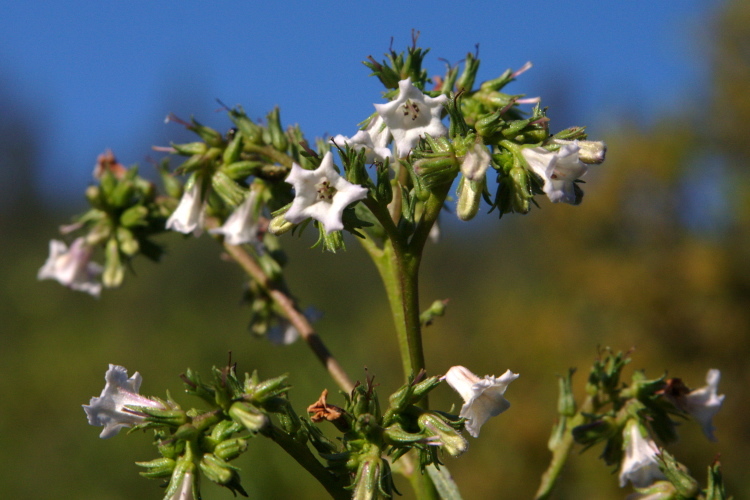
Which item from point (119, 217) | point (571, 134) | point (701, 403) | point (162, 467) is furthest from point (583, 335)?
point (162, 467)

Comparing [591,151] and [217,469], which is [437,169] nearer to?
[591,151]

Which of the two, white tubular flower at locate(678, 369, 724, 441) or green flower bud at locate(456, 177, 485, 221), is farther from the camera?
white tubular flower at locate(678, 369, 724, 441)

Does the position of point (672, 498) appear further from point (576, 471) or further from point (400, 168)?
point (576, 471)

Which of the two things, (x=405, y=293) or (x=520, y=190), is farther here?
(x=405, y=293)

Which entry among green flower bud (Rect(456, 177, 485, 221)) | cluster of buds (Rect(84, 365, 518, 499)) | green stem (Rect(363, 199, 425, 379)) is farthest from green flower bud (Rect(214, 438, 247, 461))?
green flower bud (Rect(456, 177, 485, 221))

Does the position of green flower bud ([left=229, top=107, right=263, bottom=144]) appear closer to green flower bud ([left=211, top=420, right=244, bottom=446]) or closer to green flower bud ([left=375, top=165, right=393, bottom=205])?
green flower bud ([left=375, top=165, right=393, bottom=205])

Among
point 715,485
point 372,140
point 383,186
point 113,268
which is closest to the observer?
point 383,186

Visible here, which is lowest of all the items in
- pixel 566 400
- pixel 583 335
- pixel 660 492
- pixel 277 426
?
pixel 583 335
